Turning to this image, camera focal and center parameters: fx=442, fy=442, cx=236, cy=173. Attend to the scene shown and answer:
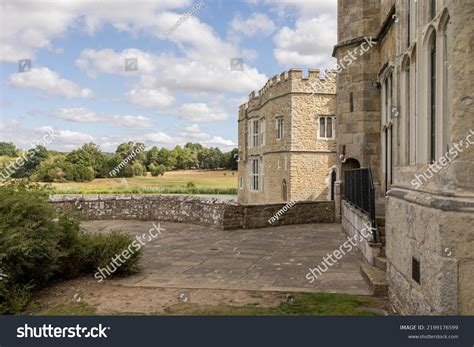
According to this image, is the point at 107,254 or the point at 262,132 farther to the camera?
the point at 262,132

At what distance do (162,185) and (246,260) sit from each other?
36179mm

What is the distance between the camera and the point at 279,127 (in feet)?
95.3

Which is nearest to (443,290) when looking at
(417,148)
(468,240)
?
(468,240)

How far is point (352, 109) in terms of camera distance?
13.7m

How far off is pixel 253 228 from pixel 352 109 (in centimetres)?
491

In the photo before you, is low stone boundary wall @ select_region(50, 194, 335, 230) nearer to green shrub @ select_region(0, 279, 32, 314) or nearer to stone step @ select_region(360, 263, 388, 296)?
stone step @ select_region(360, 263, 388, 296)

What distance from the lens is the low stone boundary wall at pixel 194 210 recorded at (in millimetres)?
14344

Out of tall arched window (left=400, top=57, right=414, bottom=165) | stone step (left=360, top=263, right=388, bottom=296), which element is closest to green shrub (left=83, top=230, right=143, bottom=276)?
stone step (left=360, top=263, right=388, bottom=296)

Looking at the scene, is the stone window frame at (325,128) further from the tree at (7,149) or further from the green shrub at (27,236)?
the green shrub at (27,236)

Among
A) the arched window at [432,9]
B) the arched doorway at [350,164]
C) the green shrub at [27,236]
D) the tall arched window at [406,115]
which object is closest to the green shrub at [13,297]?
the green shrub at [27,236]

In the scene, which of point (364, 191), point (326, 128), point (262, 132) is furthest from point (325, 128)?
point (364, 191)

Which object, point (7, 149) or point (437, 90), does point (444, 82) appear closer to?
point (437, 90)

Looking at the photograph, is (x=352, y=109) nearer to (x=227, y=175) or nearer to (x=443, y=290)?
(x=443, y=290)
